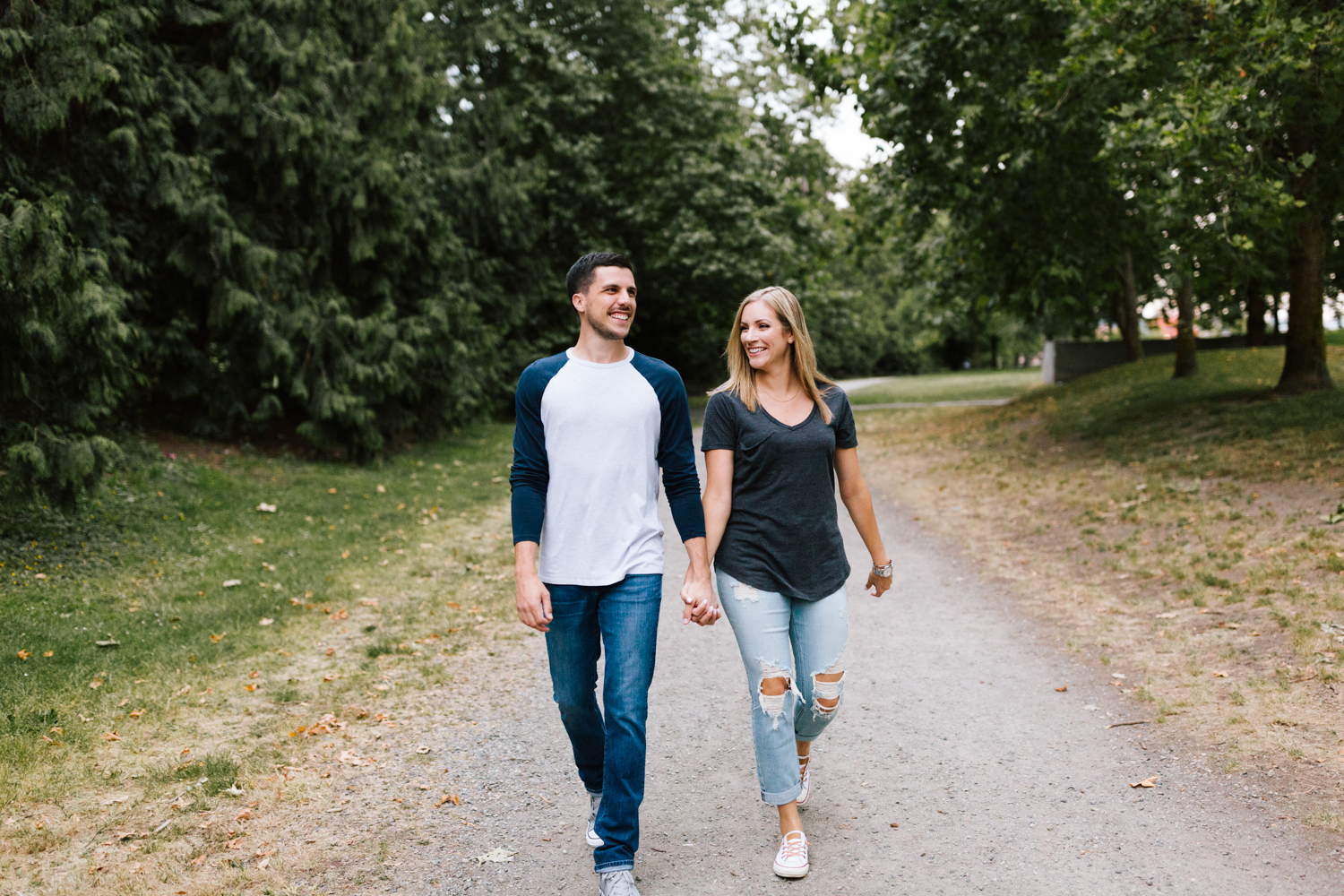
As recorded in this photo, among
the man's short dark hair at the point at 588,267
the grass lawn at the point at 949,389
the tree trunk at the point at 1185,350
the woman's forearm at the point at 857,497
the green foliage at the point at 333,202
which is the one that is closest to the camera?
the man's short dark hair at the point at 588,267

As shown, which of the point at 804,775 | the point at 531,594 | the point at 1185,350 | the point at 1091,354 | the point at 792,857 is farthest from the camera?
the point at 1091,354

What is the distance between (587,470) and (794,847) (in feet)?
4.86

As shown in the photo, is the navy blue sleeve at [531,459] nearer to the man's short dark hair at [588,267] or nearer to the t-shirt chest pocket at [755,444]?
the man's short dark hair at [588,267]

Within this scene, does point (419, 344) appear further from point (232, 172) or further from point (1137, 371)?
point (1137, 371)

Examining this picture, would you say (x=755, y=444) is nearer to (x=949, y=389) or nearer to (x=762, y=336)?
(x=762, y=336)

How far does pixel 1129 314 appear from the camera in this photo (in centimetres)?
2461

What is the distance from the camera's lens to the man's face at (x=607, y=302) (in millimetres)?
3279

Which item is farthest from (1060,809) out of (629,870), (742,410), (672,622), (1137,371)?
(1137,371)

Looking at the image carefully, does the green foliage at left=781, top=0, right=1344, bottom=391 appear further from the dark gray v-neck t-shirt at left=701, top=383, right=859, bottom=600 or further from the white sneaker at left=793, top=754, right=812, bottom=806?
the white sneaker at left=793, top=754, right=812, bottom=806

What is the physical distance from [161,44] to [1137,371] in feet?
63.9

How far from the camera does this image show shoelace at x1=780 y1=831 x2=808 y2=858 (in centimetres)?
343

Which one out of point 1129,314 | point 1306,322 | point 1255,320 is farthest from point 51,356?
point 1255,320

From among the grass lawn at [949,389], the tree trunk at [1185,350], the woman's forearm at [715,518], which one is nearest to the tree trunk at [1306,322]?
the tree trunk at [1185,350]

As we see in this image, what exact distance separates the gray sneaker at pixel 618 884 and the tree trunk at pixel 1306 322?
545 inches
